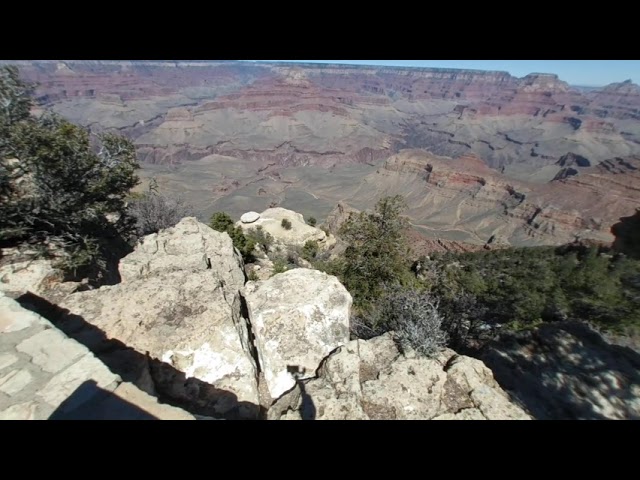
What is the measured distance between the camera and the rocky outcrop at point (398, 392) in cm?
505

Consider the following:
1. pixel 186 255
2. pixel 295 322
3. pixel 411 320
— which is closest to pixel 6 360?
pixel 295 322

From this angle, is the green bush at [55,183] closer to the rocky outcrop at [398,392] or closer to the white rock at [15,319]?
the white rock at [15,319]

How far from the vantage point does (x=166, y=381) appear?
5.74 metres

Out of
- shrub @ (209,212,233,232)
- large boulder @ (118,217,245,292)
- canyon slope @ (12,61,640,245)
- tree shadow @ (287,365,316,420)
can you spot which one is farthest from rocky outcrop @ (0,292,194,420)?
shrub @ (209,212,233,232)

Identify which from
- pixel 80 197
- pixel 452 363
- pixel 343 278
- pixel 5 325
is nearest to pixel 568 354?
pixel 452 363

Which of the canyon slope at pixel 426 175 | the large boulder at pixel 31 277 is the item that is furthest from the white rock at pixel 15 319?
the canyon slope at pixel 426 175

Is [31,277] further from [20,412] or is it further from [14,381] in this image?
[20,412]

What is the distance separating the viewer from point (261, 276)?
15945 millimetres

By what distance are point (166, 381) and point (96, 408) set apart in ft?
7.88

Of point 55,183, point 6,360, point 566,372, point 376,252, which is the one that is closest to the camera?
point 6,360

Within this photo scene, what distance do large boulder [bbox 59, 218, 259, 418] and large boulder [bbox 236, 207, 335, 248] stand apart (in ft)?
78.8

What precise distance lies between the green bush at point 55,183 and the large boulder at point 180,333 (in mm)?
2889

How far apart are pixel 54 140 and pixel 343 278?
34.3 ft
